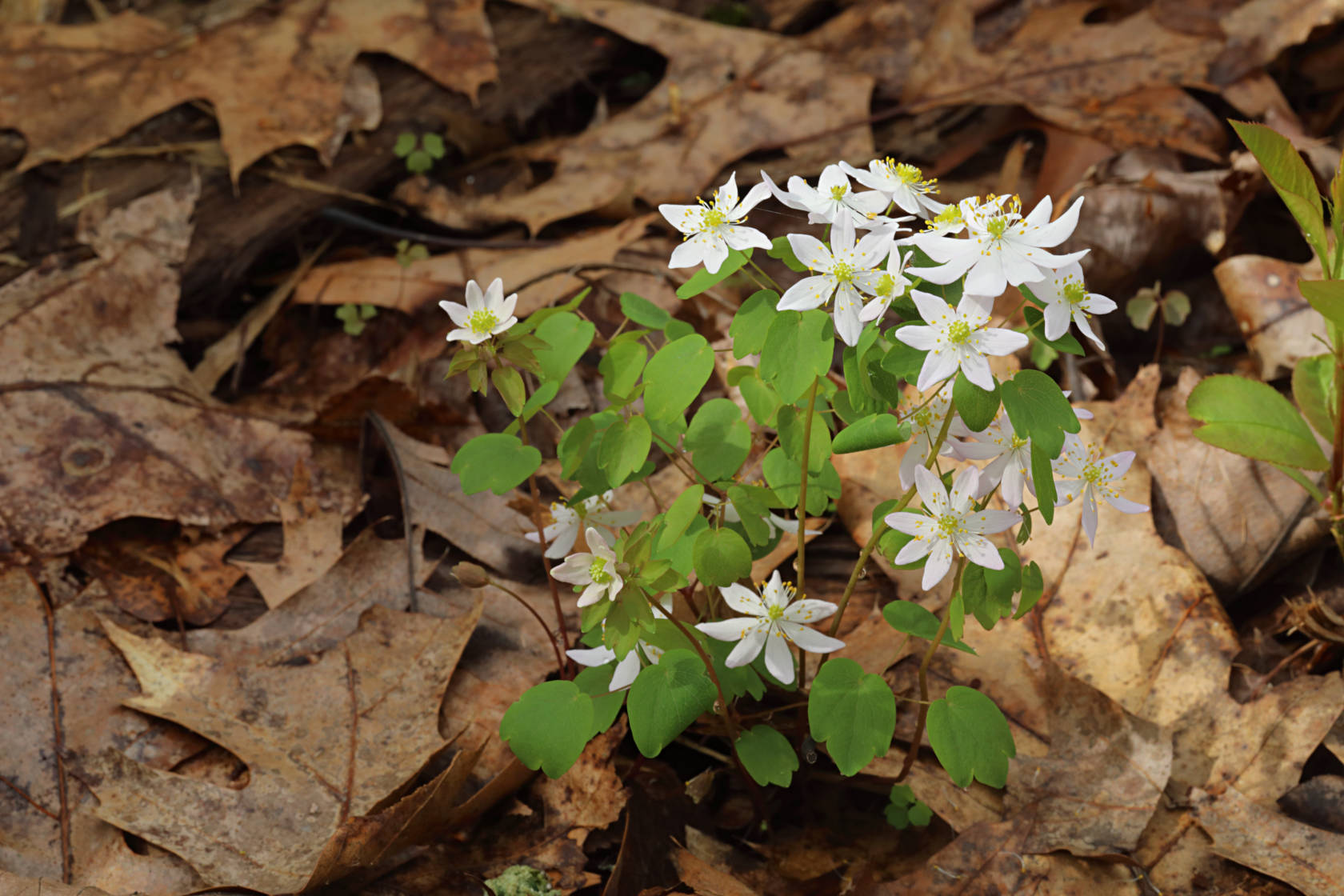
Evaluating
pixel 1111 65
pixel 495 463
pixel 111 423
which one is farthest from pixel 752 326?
pixel 1111 65

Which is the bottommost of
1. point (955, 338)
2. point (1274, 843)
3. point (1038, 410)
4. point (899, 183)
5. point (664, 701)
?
point (1274, 843)

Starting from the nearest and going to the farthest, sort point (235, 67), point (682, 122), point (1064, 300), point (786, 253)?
point (1064, 300) → point (786, 253) → point (235, 67) → point (682, 122)

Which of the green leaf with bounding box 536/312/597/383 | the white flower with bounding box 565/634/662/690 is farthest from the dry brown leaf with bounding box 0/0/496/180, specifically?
the white flower with bounding box 565/634/662/690

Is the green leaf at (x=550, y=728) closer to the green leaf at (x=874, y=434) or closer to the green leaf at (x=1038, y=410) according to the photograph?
the green leaf at (x=874, y=434)

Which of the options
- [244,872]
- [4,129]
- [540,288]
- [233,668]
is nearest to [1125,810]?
[244,872]

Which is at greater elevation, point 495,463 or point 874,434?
point 874,434

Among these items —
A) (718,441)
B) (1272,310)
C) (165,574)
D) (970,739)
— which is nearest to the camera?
(970,739)

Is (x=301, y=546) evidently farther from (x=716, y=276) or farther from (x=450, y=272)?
(x=716, y=276)

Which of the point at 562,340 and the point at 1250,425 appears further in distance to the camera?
the point at 1250,425

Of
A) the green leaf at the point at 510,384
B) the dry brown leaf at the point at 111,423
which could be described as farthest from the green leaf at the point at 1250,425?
the dry brown leaf at the point at 111,423
